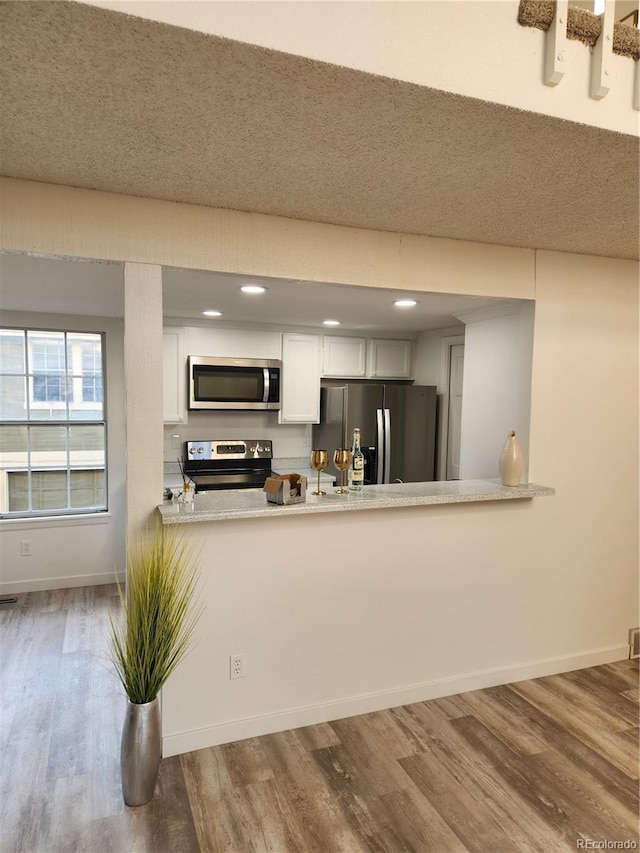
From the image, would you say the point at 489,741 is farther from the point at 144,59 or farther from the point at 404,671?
the point at 144,59

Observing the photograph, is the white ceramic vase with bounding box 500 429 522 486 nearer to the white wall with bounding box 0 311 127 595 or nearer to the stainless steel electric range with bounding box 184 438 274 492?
the stainless steel electric range with bounding box 184 438 274 492

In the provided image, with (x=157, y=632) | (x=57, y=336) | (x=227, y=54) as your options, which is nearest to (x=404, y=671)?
(x=157, y=632)

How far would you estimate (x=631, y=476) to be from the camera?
3055mm

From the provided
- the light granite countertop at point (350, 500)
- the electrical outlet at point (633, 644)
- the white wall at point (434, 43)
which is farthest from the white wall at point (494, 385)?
the white wall at point (434, 43)

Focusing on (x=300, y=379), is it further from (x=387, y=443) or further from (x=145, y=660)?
(x=145, y=660)

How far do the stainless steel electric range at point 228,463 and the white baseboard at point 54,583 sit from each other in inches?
42.1

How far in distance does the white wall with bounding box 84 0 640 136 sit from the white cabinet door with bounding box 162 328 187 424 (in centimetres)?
326

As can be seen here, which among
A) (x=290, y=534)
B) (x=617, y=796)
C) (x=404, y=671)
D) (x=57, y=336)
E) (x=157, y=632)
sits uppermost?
(x=57, y=336)

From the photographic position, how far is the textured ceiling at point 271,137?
1.14 metres

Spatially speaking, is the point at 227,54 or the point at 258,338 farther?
the point at 258,338

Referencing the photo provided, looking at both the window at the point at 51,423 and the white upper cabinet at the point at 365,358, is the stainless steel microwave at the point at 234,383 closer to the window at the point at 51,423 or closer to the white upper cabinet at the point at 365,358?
the white upper cabinet at the point at 365,358

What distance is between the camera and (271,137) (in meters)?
1.52

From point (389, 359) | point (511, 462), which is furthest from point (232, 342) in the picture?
point (511, 462)

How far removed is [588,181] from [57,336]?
394 cm
